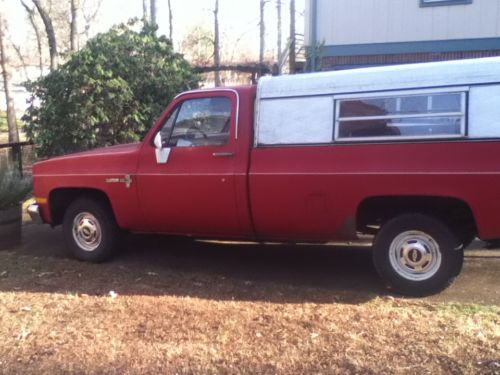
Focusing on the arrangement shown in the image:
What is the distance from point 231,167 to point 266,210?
522 mm

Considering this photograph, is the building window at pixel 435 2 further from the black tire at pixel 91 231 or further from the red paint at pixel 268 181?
the black tire at pixel 91 231

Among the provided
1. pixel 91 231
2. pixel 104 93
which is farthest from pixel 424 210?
pixel 104 93

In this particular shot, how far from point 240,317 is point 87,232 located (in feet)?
8.48

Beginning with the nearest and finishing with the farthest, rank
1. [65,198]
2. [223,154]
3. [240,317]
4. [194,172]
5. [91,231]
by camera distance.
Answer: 1. [240,317]
2. [223,154]
3. [194,172]
4. [91,231]
5. [65,198]

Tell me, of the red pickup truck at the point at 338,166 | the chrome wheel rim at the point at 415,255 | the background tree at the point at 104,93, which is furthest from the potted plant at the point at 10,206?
the chrome wheel rim at the point at 415,255

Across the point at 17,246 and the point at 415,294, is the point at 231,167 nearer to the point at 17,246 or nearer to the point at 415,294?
the point at 415,294

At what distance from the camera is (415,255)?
4973 mm

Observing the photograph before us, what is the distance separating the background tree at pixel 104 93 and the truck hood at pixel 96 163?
2.74 meters

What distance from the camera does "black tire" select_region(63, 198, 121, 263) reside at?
634 cm

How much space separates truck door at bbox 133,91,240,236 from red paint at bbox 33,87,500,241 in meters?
0.01

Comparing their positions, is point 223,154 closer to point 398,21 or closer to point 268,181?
point 268,181

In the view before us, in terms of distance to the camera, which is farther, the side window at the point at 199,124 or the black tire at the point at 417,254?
the side window at the point at 199,124

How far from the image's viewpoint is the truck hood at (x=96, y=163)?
6094 mm

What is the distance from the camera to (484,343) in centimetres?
392
